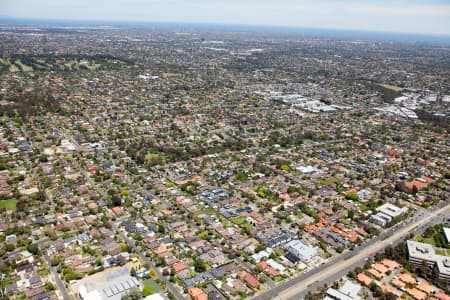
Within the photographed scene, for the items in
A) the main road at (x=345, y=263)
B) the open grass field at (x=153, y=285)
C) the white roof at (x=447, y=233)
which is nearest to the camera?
the open grass field at (x=153, y=285)

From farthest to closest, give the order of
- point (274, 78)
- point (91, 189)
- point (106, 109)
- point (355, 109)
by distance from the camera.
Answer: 1. point (274, 78)
2. point (355, 109)
3. point (106, 109)
4. point (91, 189)

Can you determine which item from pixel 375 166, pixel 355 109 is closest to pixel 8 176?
pixel 375 166

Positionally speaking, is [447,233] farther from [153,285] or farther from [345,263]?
[153,285]

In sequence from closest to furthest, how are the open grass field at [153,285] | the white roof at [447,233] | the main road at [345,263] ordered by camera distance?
1. the open grass field at [153,285]
2. the main road at [345,263]
3. the white roof at [447,233]

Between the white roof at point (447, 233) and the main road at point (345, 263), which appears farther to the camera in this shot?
the white roof at point (447, 233)

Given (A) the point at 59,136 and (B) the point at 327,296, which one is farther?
(A) the point at 59,136

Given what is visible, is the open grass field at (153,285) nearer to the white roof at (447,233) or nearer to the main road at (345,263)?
the main road at (345,263)

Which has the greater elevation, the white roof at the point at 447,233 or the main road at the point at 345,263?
the white roof at the point at 447,233

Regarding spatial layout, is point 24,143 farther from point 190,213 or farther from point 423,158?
point 423,158

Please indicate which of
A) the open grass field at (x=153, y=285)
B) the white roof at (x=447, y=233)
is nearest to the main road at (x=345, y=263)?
the white roof at (x=447, y=233)
